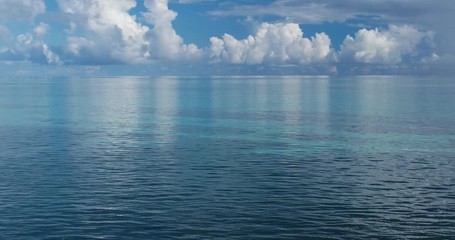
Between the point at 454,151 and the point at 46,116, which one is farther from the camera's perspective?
the point at 46,116

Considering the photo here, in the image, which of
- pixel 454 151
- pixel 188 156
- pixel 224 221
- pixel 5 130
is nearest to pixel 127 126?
pixel 5 130

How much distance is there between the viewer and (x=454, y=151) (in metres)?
68.4

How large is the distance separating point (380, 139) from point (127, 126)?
45718mm

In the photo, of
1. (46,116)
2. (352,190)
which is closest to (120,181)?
(352,190)

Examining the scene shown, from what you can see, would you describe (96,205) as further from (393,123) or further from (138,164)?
(393,123)

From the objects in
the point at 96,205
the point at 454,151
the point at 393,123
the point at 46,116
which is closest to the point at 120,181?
the point at 96,205

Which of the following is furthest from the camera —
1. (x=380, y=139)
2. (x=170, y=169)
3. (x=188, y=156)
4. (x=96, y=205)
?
(x=380, y=139)

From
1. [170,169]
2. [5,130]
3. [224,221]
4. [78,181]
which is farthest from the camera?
[5,130]

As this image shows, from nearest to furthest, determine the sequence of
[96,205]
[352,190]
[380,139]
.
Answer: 1. [96,205]
2. [352,190]
3. [380,139]

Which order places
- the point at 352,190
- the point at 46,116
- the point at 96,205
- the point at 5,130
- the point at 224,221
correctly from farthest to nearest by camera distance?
the point at 46,116 → the point at 5,130 → the point at 352,190 → the point at 96,205 → the point at 224,221

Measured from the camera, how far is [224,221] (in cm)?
3800

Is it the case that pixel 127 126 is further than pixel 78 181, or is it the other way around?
pixel 127 126

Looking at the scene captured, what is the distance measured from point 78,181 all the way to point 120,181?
394 centimetres

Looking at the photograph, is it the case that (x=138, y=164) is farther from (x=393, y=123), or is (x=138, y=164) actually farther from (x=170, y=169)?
(x=393, y=123)
